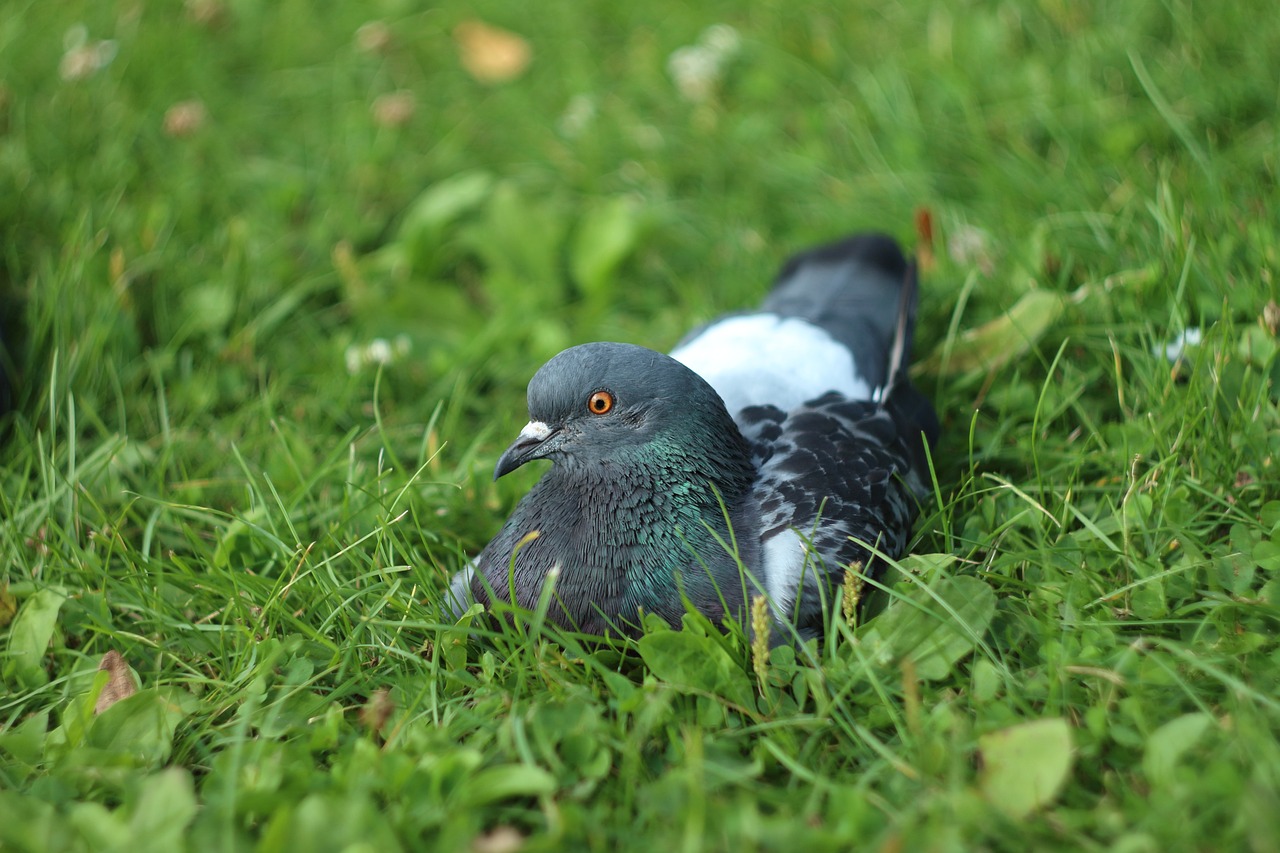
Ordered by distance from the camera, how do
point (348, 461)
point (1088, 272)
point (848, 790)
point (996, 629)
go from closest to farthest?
point (848, 790) → point (996, 629) → point (348, 461) → point (1088, 272)

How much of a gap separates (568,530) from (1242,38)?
390 cm

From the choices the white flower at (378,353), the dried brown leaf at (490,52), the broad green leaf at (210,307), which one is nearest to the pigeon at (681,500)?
the white flower at (378,353)

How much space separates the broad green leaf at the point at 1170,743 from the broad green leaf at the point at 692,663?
0.90 m

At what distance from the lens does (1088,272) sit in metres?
3.97

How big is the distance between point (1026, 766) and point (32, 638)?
2682 millimetres

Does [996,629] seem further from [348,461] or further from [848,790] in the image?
[348,461]

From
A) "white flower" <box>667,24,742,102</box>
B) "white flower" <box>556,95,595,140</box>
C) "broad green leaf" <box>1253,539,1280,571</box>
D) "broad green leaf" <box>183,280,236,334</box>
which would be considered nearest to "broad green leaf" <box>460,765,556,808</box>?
"broad green leaf" <box>1253,539,1280,571</box>

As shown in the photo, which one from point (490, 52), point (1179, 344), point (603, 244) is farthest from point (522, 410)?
point (490, 52)

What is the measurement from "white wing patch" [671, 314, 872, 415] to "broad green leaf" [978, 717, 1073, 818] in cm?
147

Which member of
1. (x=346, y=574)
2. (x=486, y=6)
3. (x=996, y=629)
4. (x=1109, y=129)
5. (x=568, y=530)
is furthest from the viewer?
(x=486, y=6)

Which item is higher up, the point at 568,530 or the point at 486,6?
the point at 486,6

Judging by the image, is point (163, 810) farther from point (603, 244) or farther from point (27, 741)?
point (603, 244)

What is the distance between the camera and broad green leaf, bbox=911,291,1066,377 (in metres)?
3.71

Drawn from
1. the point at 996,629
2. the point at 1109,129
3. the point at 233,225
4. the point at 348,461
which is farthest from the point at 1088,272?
the point at 233,225
